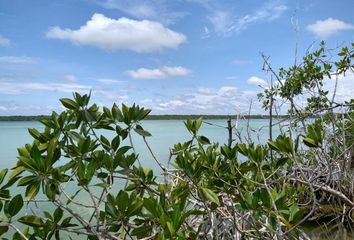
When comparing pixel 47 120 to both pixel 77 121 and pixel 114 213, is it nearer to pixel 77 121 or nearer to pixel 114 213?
pixel 77 121

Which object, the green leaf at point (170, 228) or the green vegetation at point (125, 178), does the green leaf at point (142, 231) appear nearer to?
the green vegetation at point (125, 178)

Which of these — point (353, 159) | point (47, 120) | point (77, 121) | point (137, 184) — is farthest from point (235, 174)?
point (353, 159)

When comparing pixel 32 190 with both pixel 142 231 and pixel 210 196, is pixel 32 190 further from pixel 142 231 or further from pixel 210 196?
pixel 210 196

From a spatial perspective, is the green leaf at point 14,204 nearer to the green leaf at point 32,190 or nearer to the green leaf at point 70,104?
the green leaf at point 32,190

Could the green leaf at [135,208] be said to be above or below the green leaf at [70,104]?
below

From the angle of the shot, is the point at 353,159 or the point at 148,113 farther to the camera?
the point at 353,159

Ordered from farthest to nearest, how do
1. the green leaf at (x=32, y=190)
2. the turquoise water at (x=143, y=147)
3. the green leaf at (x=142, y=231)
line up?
the turquoise water at (x=143, y=147)
the green leaf at (x=142, y=231)
the green leaf at (x=32, y=190)

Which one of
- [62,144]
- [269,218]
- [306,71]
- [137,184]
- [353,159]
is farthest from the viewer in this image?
[353,159]

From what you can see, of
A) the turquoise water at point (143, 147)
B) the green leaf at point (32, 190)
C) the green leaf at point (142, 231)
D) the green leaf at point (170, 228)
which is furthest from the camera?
the turquoise water at point (143, 147)

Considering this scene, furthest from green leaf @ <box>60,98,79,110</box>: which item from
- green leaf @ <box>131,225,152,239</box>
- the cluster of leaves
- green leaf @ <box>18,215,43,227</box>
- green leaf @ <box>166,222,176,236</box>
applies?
green leaf @ <box>166,222,176,236</box>

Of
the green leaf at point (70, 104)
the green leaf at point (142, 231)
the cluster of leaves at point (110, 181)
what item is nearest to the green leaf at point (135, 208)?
the cluster of leaves at point (110, 181)

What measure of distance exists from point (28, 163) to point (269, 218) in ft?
3.30

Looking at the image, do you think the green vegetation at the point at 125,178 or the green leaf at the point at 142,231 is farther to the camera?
the green leaf at the point at 142,231

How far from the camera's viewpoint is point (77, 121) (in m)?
1.65
